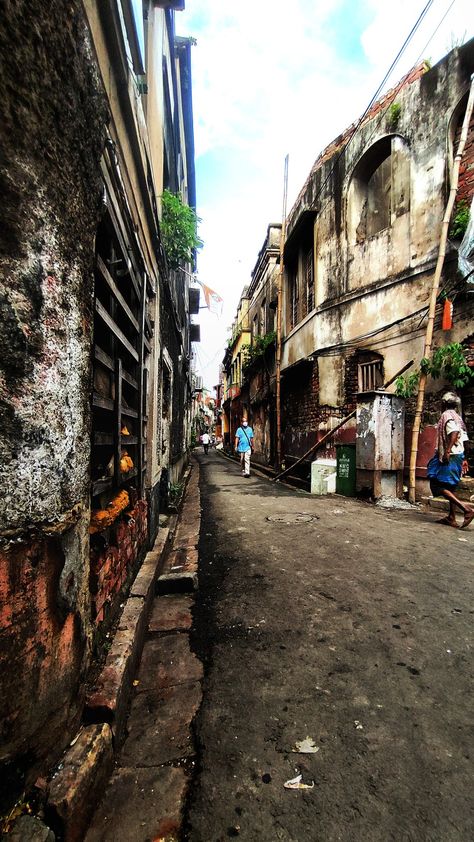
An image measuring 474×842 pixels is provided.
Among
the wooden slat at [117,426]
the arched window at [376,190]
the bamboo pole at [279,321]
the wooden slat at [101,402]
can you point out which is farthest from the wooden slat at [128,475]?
the bamboo pole at [279,321]

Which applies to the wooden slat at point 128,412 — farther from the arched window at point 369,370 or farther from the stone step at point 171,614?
the arched window at point 369,370

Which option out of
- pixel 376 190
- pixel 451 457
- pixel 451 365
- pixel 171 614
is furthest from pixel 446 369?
pixel 171 614

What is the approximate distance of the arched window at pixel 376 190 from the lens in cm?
826

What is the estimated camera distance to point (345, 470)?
7.96 m

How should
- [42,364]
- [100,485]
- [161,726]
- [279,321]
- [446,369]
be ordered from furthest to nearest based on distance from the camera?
[279,321] → [446,369] → [100,485] → [161,726] → [42,364]

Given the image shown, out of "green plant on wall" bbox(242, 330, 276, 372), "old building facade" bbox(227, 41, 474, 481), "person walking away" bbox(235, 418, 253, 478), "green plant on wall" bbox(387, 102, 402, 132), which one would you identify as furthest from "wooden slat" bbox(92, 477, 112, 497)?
"green plant on wall" bbox(242, 330, 276, 372)

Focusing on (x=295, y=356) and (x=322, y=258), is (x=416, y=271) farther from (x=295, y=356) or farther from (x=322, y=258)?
(x=295, y=356)

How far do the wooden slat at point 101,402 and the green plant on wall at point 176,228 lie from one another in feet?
13.4

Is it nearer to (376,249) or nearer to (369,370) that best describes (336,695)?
(369,370)

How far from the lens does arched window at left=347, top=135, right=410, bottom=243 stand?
8258mm

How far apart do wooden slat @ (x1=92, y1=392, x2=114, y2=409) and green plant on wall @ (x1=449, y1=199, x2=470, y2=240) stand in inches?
281

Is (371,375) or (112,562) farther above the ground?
(371,375)

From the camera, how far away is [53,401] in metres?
1.35

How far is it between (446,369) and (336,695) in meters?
6.21
